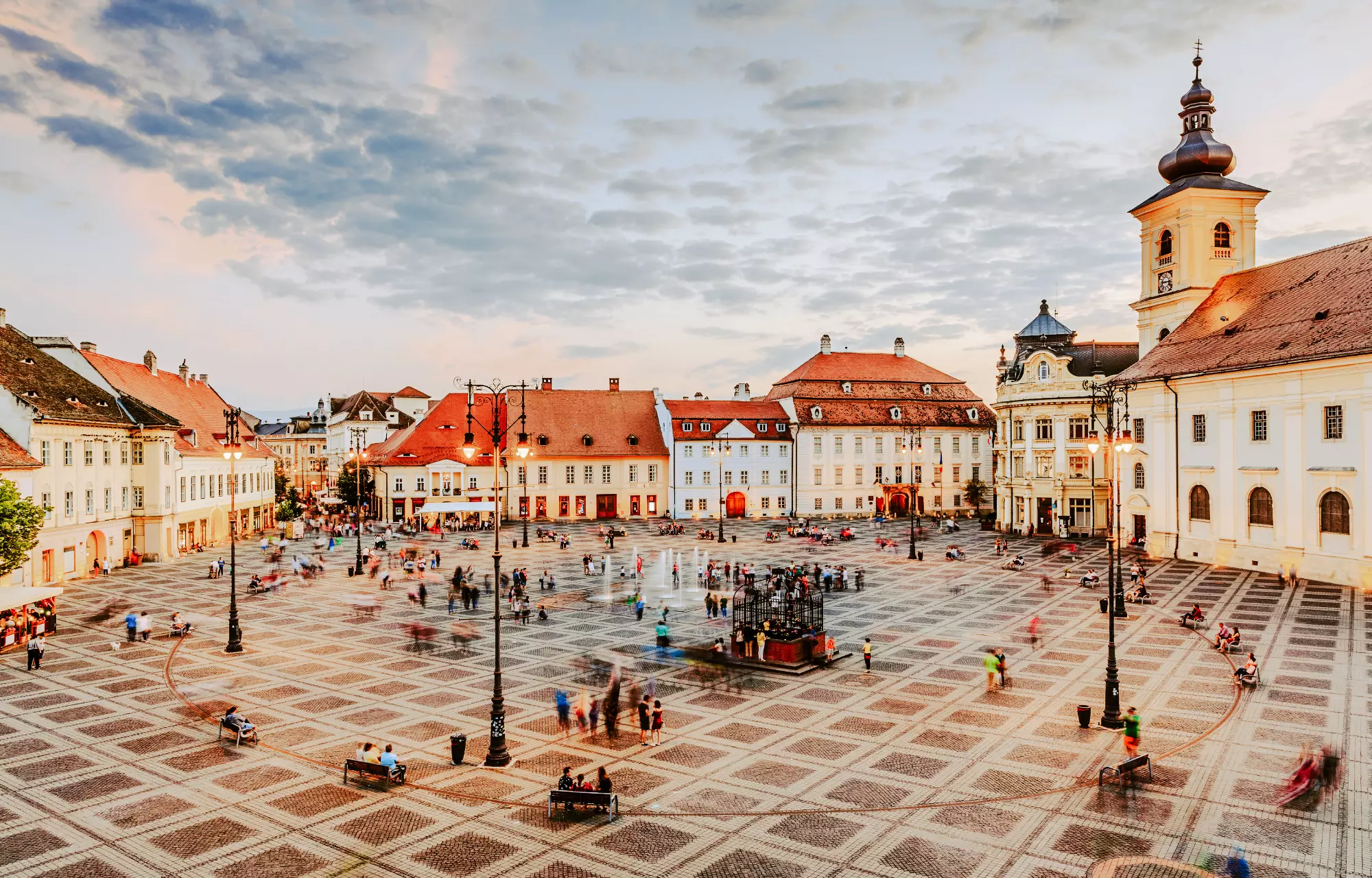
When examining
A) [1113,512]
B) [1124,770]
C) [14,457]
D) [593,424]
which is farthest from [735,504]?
[1124,770]

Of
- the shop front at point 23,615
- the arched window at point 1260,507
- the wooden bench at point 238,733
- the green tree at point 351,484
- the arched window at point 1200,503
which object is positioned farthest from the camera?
the green tree at point 351,484

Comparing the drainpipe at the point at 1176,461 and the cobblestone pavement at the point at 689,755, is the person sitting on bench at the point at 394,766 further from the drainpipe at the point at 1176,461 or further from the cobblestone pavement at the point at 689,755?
the drainpipe at the point at 1176,461

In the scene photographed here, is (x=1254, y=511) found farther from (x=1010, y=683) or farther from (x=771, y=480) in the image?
(x=771, y=480)

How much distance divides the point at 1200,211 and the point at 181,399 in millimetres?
72295

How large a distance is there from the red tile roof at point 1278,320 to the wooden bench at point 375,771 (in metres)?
41.6

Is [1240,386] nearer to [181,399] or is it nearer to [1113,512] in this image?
[1113,512]

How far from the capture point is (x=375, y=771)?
1669 cm

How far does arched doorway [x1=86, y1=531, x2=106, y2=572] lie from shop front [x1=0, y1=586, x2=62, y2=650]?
14702 millimetres

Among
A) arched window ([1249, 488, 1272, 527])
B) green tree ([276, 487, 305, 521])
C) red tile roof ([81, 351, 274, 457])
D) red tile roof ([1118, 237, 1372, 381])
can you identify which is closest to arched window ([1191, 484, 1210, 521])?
arched window ([1249, 488, 1272, 527])

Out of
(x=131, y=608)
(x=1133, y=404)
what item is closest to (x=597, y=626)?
(x=131, y=608)

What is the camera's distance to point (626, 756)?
18484mm

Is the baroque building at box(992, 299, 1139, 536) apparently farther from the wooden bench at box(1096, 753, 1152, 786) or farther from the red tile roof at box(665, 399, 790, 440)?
the wooden bench at box(1096, 753, 1152, 786)

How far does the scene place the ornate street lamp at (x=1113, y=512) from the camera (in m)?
20.1

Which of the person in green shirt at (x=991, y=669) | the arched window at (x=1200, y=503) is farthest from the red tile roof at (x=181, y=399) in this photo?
the arched window at (x=1200, y=503)
